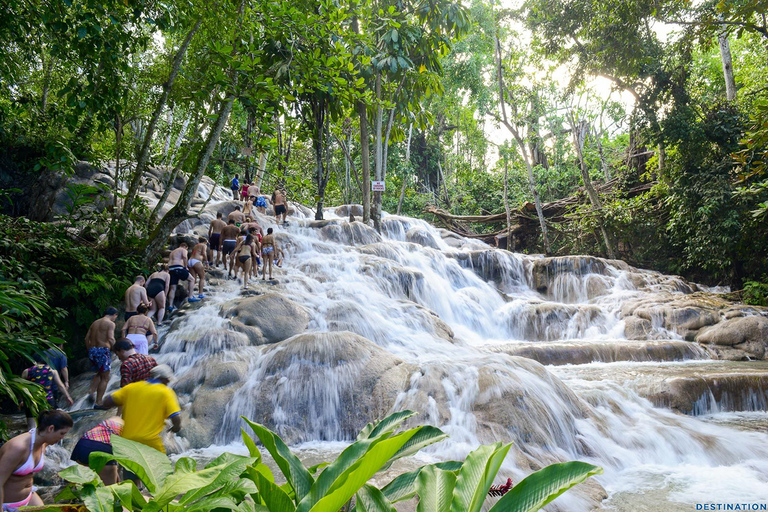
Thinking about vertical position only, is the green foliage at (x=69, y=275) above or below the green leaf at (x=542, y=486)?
above

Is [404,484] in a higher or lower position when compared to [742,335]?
higher

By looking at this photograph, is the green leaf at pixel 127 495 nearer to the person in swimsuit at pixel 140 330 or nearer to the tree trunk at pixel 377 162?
the person in swimsuit at pixel 140 330

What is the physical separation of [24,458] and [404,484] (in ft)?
9.70

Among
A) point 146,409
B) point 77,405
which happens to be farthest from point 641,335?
point 77,405

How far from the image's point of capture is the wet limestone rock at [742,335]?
362 inches

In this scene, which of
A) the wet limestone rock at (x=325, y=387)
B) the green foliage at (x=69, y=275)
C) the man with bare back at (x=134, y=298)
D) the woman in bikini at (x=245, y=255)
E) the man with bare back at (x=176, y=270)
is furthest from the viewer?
the woman in bikini at (x=245, y=255)

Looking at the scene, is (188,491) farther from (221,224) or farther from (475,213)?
(475,213)

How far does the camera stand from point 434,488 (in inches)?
42.1

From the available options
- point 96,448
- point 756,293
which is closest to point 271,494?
point 96,448

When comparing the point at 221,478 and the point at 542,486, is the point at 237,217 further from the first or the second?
the point at 542,486

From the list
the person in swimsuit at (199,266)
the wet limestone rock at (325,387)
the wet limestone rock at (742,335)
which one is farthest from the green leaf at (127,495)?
the wet limestone rock at (742,335)

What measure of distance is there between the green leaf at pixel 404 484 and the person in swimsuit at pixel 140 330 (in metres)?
6.45

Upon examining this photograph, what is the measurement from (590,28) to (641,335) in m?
9.36

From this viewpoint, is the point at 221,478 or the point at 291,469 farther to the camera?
the point at 291,469
